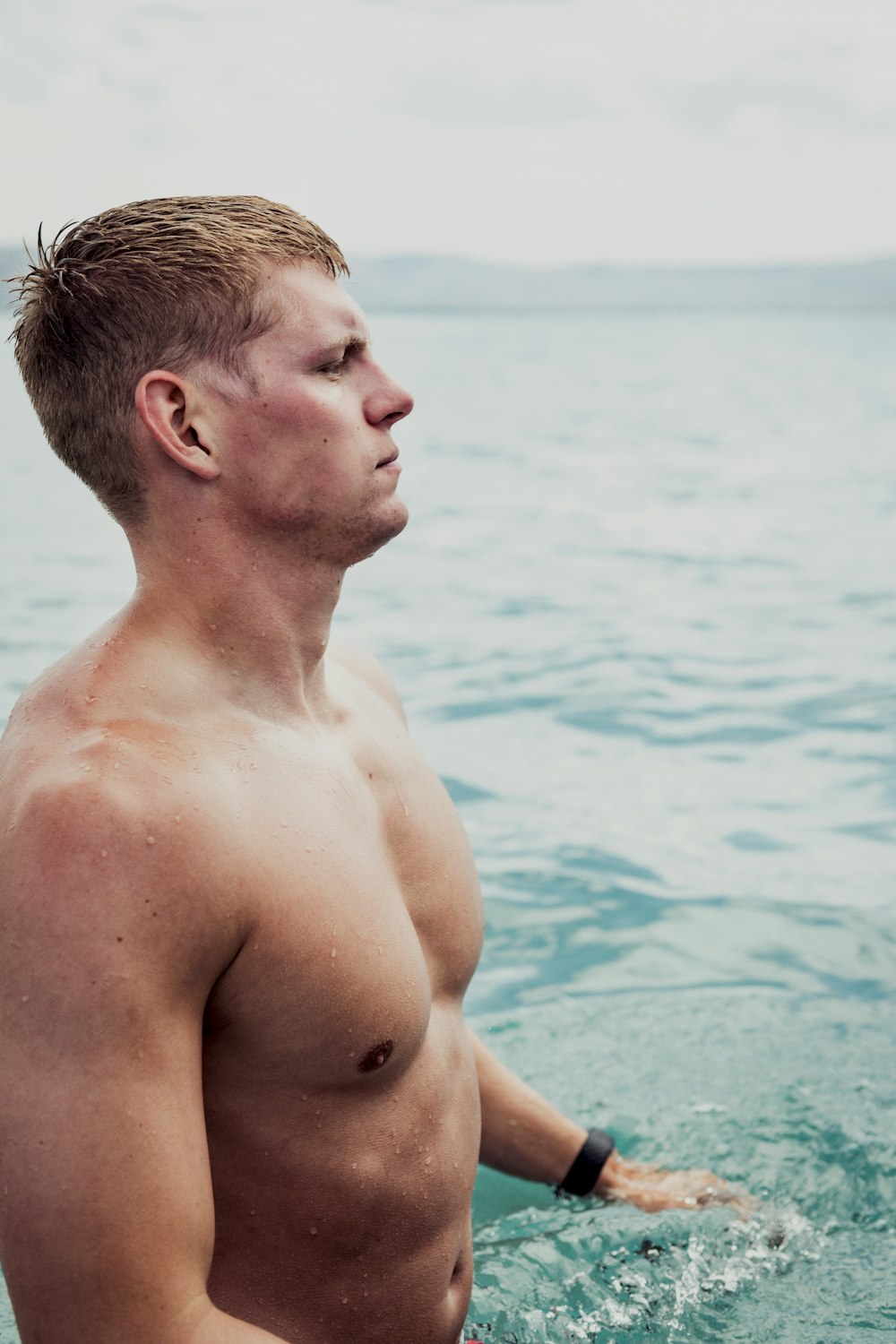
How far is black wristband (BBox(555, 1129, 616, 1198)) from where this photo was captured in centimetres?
228

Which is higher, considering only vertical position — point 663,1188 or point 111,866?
point 111,866

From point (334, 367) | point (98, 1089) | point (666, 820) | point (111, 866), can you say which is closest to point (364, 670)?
point (334, 367)

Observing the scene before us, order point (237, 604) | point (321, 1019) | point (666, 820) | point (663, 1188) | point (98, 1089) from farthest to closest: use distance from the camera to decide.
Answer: point (666, 820) → point (663, 1188) → point (237, 604) → point (321, 1019) → point (98, 1089)

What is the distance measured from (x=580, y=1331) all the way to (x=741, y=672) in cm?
531

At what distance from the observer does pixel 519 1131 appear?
7.30 feet

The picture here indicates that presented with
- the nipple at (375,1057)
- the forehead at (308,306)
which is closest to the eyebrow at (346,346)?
the forehead at (308,306)

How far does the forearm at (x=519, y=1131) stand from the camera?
2.20 meters

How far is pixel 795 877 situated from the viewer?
183 inches

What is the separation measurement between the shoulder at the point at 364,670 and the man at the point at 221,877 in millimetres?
192

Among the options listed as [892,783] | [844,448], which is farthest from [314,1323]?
[844,448]

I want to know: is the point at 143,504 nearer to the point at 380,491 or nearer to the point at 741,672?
the point at 380,491

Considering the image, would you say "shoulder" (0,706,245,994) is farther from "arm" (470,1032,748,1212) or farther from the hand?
the hand

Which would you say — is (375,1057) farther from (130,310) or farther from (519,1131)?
(130,310)

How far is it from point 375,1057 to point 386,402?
2.46ft
